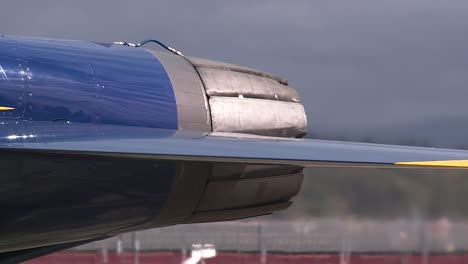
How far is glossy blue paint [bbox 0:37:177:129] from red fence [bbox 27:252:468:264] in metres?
6.35

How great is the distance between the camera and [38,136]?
16.4 feet

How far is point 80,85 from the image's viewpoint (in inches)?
215

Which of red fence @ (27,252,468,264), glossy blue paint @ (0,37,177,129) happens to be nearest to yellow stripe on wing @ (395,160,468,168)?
glossy blue paint @ (0,37,177,129)

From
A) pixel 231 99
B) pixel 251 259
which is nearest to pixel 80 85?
pixel 231 99

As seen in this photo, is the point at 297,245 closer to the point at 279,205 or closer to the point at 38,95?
the point at 279,205

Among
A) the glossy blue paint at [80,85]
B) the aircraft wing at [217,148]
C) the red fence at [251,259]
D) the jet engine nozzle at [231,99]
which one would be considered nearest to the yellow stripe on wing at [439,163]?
the aircraft wing at [217,148]

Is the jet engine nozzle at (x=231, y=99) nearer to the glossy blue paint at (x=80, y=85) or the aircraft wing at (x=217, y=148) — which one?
the glossy blue paint at (x=80, y=85)

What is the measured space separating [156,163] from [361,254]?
265 inches

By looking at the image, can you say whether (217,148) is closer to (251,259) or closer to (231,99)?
(231,99)

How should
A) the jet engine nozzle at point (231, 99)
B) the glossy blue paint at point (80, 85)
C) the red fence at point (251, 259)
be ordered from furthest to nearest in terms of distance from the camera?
the red fence at point (251, 259) < the jet engine nozzle at point (231, 99) < the glossy blue paint at point (80, 85)

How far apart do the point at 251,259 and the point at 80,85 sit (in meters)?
7.01

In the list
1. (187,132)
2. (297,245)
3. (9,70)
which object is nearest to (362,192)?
(297,245)

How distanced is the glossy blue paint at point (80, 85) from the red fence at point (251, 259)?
250 inches

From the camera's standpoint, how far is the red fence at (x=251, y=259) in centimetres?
1150
